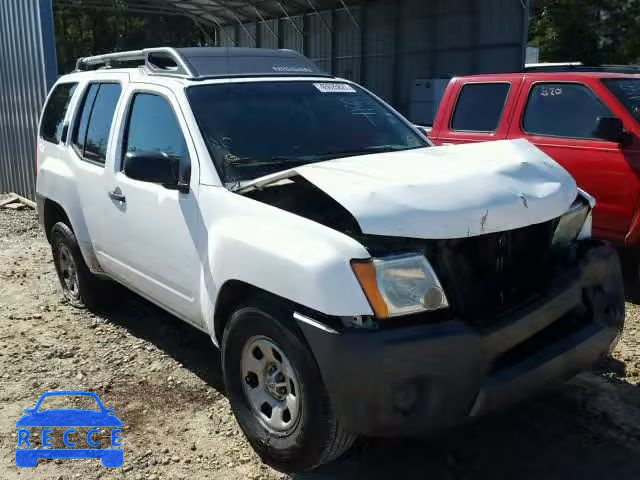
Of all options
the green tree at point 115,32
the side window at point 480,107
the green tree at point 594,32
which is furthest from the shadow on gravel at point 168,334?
the green tree at point 115,32

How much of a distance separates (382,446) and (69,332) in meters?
→ 2.77

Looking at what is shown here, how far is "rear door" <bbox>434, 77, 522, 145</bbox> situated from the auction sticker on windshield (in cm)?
233

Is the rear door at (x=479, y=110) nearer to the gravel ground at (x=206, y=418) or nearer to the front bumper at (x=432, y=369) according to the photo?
the gravel ground at (x=206, y=418)

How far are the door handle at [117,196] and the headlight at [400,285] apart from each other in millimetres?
2055

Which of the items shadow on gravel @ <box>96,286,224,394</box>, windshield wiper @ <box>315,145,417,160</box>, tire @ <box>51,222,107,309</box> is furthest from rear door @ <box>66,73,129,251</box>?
windshield wiper @ <box>315,145,417,160</box>

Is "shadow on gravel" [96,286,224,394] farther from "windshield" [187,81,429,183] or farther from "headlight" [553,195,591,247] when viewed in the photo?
"headlight" [553,195,591,247]

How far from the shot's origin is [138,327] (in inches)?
193

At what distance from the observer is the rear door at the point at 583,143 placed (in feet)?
17.0

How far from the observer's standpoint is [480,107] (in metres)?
6.44

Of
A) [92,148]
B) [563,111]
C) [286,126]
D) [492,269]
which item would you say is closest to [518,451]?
[492,269]

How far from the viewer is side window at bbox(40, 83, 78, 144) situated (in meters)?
5.19

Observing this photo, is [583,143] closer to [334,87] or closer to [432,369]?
[334,87]

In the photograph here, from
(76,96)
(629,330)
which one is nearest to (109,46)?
(76,96)

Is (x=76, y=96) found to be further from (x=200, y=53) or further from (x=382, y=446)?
(x=382, y=446)
